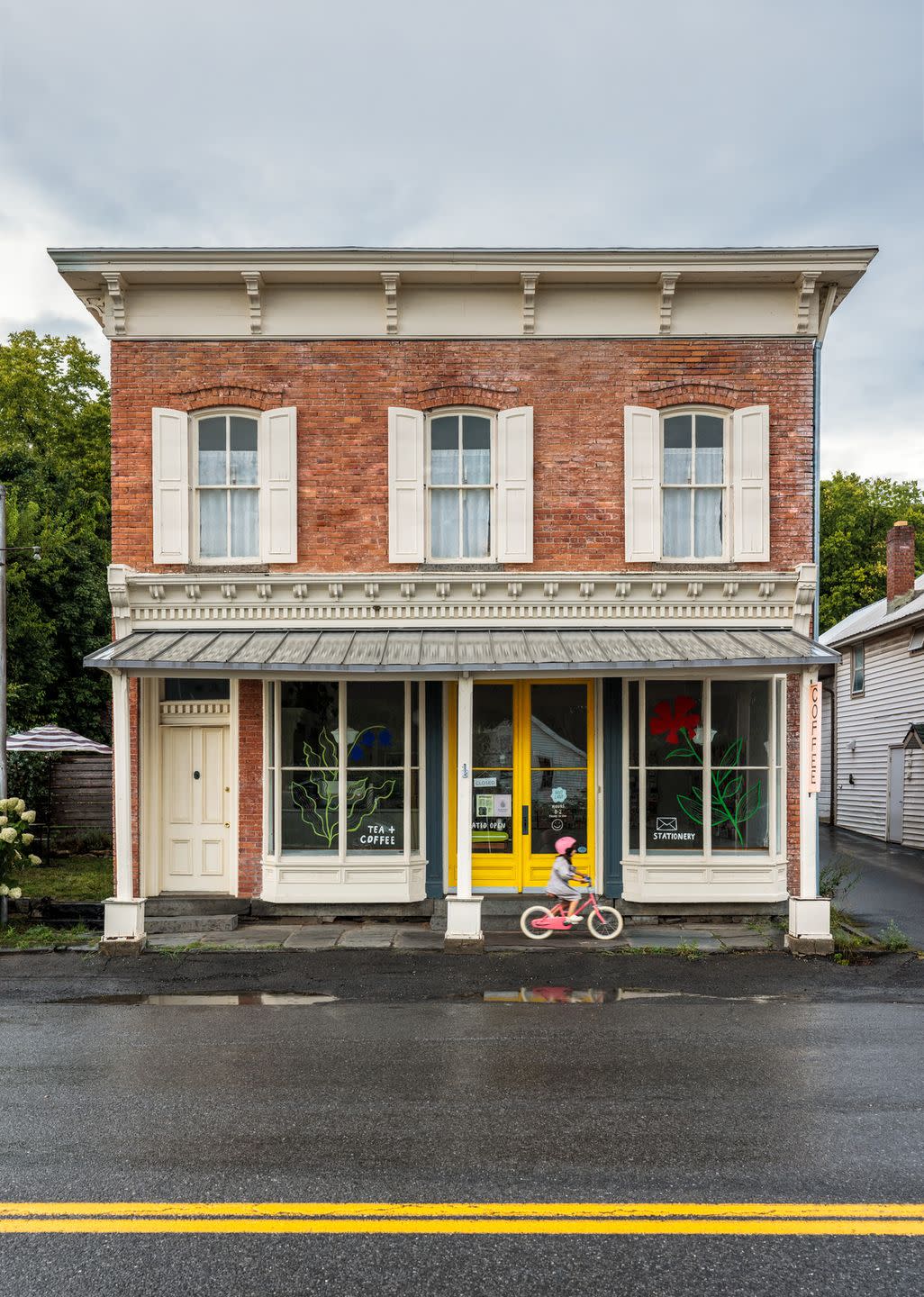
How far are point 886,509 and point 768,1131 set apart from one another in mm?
43402

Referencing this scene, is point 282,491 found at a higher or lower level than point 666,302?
lower

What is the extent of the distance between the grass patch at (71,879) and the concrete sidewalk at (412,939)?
2598mm

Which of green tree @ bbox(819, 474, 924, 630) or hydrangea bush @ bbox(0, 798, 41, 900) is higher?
green tree @ bbox(819, 474, 924, 630)

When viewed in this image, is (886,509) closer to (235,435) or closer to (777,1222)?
(235,435)

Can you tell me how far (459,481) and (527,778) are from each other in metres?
3.91

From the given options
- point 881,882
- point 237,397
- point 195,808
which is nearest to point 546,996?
point 195,808

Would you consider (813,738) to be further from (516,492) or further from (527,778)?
(516,492)

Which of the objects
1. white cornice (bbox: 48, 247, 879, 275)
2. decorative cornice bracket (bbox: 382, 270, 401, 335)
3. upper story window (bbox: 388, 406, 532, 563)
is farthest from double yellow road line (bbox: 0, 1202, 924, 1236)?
white cornice (bbox: 48, 247, 879, 275)

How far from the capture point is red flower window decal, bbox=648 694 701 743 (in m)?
11.3

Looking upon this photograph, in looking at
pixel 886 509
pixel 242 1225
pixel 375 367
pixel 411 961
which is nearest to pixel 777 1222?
pixel 242 1225

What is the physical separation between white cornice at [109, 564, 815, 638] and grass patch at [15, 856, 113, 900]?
4.01m

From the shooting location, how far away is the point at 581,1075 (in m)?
5.96

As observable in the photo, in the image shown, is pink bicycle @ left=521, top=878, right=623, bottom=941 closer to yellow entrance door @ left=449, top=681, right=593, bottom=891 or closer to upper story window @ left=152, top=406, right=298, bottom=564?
yellow entrance door @ left=449, top=681, right=593, bottom=891

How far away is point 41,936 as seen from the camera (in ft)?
33.5
